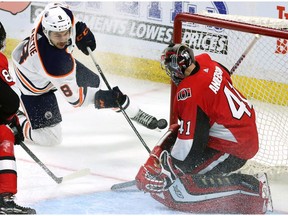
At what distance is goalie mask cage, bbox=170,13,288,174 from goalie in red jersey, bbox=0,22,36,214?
1120 mm

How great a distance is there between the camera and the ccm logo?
420cm

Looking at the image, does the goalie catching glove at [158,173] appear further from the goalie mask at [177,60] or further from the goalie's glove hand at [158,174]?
the goalie mask at [177,60]

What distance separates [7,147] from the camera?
4074 millimetres

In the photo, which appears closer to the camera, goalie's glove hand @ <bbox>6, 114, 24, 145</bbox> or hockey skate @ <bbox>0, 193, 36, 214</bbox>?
hockey skate @ <bbox>0, 193, 36, 214</bbox>

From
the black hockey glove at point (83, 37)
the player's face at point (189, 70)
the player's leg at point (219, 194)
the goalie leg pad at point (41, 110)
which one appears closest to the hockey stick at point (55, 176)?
the goalie leg pad at point (41, 110)

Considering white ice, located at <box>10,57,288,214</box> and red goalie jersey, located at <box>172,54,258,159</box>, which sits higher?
red goalie jersey, located at <box>172,54,258,159</box>

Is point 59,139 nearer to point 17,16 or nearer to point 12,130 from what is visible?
point 12,130

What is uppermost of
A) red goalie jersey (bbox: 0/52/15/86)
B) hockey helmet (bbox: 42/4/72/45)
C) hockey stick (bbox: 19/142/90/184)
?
hockey helmet (bbox: 42/4/72/45)

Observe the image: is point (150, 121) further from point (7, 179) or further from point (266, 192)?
point (7, 179)

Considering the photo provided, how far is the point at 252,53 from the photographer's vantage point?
5559 millimetres

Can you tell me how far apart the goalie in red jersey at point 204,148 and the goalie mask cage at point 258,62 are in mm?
485

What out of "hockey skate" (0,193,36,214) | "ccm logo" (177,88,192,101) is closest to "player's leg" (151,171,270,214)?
"ccm logo" (177,88,192,101)

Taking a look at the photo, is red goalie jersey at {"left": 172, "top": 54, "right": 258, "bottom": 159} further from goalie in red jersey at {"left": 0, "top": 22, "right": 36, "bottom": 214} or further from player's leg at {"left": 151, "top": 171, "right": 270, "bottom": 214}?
goalie in red jersey at {"left": 0, "top": 22, "right": 36, "bottom": 214}

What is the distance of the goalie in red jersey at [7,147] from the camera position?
3.96 meters
